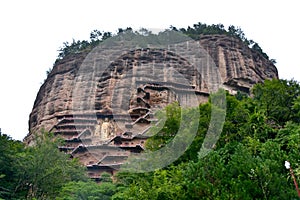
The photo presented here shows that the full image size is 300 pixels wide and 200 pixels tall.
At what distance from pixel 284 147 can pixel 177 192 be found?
4491 millimetres

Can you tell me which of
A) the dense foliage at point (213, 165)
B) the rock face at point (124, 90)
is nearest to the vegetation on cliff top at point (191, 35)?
the rock face at point (124, 90)

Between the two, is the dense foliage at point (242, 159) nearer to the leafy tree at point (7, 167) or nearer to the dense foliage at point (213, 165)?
the dense foliage at point (213, 165)

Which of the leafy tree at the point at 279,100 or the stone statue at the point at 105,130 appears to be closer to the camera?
the leafy tree at the point at 279,100

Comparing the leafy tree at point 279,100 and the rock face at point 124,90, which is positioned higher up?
the rock face at point 124,90

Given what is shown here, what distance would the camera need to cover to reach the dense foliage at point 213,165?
37.8 ft

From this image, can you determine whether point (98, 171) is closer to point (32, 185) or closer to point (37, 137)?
point (37, 137)

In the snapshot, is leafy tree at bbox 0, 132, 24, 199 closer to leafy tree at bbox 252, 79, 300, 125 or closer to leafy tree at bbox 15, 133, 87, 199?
leafy tree at bbox 15, 133, 87, 199

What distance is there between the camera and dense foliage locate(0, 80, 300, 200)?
37.8 ft

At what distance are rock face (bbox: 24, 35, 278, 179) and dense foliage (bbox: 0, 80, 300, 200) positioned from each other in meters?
10.1

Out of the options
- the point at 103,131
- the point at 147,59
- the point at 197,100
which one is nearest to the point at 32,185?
the point at 103,131

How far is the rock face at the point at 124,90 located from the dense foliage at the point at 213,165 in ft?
33.1

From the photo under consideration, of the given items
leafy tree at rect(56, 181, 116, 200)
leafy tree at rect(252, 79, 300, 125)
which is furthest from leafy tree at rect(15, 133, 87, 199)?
leafy tree at rect(252, 79, 300, 125)

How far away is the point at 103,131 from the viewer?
36375 mm

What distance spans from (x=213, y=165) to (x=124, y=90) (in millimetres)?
26494
